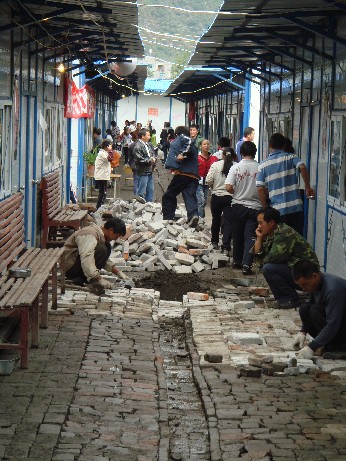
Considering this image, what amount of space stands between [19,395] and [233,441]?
1.71 metres

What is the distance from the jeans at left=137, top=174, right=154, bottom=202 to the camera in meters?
24.2

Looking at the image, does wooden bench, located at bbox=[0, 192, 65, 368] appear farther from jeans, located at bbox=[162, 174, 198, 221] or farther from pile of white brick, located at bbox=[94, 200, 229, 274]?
jeans, located at bbox=[162, 174, 198, 221]

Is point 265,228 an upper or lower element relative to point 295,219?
upper

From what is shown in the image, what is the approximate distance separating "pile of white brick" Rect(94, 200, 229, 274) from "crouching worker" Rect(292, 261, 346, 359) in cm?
586

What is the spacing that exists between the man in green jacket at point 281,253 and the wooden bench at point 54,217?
4.54m

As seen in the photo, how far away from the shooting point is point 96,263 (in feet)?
40.4

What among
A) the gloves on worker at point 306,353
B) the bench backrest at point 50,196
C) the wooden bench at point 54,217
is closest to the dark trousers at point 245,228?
the wooden bench at point 54,217

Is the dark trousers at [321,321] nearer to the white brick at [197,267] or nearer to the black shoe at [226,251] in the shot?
the white brick at [197,267]

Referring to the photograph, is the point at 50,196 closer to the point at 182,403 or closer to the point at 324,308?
the point at 324,308

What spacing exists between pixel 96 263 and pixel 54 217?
3756 millimetres

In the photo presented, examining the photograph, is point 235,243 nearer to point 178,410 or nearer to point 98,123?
point 178,410

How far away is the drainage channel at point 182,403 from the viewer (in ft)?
22.2

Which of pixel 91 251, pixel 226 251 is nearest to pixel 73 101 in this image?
pixel 226 251

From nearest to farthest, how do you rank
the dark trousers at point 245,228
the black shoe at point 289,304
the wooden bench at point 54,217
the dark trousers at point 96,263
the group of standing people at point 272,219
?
the group of standing people at point 272,219 < the black shoe at point 289,304 < the dark trousers at point 96,263 < the dark trousers at point 245,228 < the wooden bench at point 54,217
